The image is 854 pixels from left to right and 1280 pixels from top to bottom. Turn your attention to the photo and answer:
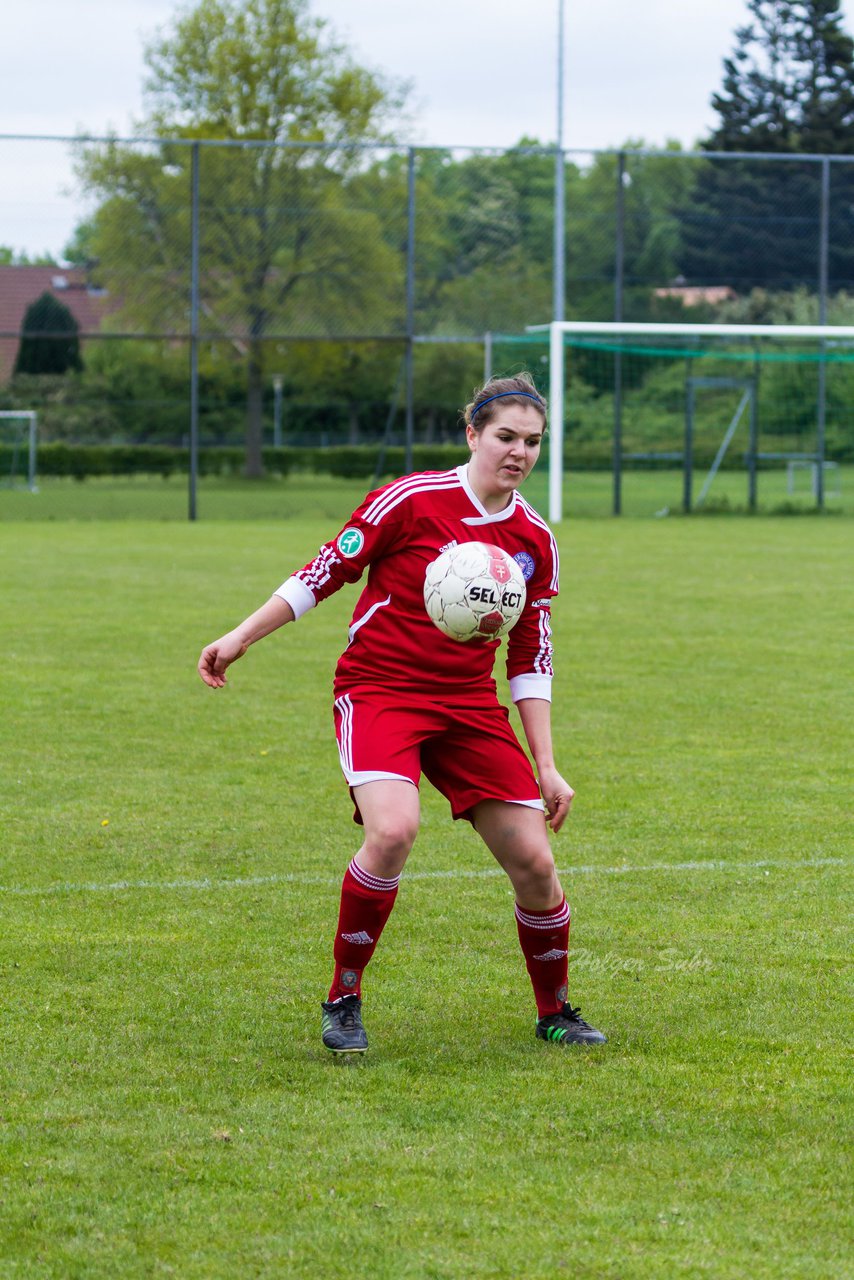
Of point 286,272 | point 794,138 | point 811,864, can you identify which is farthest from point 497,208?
point 794,138

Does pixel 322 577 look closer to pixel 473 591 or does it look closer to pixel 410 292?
pixel 473 591

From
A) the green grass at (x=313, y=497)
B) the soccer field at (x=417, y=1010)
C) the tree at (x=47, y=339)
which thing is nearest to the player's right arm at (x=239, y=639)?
the soccer field at (x=417, y=1010)

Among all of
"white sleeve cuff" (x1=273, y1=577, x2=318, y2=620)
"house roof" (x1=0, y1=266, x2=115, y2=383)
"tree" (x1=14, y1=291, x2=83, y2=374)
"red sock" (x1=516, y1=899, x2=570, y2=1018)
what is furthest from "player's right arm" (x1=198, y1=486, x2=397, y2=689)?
"house roof" (x1=0, y1=266, x2=115, y2=383)

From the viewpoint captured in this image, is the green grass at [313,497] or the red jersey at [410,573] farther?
the green grass at [313,497]

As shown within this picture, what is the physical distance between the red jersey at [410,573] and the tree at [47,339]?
899 inches

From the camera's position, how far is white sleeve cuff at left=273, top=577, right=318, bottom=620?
4.27 m

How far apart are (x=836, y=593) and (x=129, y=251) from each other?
1595cm

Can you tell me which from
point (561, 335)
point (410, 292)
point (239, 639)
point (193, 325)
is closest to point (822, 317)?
point (561, 335)

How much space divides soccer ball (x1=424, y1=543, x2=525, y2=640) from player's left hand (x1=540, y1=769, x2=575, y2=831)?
407mm

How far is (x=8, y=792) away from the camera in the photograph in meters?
7.23

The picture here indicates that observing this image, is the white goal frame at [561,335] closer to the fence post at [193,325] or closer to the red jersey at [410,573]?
the fence post at [193,325]

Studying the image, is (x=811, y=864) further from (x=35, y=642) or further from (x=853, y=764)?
(x=35, y=642)

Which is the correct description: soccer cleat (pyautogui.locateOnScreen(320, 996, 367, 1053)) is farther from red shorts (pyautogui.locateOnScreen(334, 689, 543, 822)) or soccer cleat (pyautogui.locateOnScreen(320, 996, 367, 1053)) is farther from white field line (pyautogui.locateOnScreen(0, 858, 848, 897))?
white field line (pyautogui.locateOnScreen(0, 858, 848, 897))

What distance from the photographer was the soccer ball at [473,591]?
162 inches
